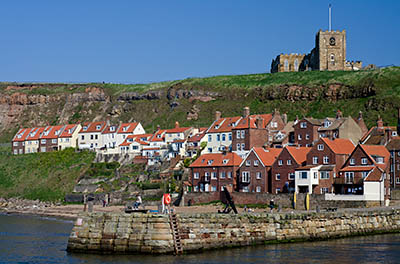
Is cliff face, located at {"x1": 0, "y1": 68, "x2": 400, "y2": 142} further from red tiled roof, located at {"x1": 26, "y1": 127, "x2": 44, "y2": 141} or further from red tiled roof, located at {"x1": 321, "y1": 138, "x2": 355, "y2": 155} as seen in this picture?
red tiled roof, located at {"x1": 321, "y1": 138, "x2": 355, "y2": 155}

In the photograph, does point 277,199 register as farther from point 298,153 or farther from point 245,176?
point 245,176

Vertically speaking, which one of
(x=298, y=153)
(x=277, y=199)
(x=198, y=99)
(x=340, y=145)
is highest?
(x=198, y=99)

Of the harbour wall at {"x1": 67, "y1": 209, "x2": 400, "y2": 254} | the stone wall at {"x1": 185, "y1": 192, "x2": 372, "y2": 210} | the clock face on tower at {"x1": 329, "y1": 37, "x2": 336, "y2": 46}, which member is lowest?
the harbour wall at {"x1": 67, "y1": 209, "x2": 400, "y2": 254}

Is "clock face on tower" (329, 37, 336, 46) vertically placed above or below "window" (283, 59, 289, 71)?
above

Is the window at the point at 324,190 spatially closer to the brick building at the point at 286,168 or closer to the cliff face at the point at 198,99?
the brick building at the point at 286,168

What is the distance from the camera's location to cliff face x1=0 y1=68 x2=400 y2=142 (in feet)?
440

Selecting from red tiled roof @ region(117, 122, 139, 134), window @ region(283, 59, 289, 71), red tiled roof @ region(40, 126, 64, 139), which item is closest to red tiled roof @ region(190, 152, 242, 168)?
red tiled roof @ region(117, 122, 139, 134)

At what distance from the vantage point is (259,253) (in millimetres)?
45500

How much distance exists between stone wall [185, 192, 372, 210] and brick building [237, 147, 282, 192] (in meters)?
3.33

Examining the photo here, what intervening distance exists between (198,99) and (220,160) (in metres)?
70.3

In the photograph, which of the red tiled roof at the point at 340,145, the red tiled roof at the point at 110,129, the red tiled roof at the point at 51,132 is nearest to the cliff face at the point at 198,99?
the red tiled roof at the point at 110,129

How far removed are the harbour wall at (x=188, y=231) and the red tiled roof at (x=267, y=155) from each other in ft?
98.1

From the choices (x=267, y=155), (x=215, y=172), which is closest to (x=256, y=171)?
(x=267, y=155)

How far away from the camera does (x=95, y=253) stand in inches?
1770
